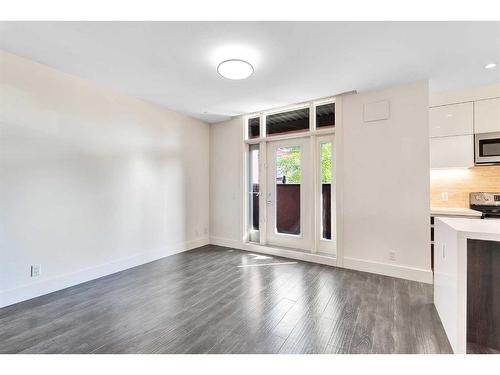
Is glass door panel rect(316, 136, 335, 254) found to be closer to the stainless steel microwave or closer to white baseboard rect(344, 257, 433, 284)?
white baseboard rect(344, 257, 433, 284)

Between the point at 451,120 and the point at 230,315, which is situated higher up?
the point at 451,120

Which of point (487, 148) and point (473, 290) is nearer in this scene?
point (473, 290)

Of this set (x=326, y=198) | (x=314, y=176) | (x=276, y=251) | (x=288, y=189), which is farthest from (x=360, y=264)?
(x=288, y=189)

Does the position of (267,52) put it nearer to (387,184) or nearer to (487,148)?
(387,184)

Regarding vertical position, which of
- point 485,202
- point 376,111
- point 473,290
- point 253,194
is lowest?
point 473,290

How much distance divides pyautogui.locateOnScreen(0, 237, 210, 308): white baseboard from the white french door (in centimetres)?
189

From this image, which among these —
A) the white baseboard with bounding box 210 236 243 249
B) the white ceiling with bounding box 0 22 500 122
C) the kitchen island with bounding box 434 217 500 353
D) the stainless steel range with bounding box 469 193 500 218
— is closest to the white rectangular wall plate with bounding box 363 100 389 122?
the white ceiling with bounding box 0 22 500 122

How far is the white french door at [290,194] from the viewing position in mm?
4023

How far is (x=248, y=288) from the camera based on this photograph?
2805 mm

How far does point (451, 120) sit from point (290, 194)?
8.24ft

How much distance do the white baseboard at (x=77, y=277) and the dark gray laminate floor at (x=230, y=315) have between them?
9cm

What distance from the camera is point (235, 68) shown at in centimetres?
251
